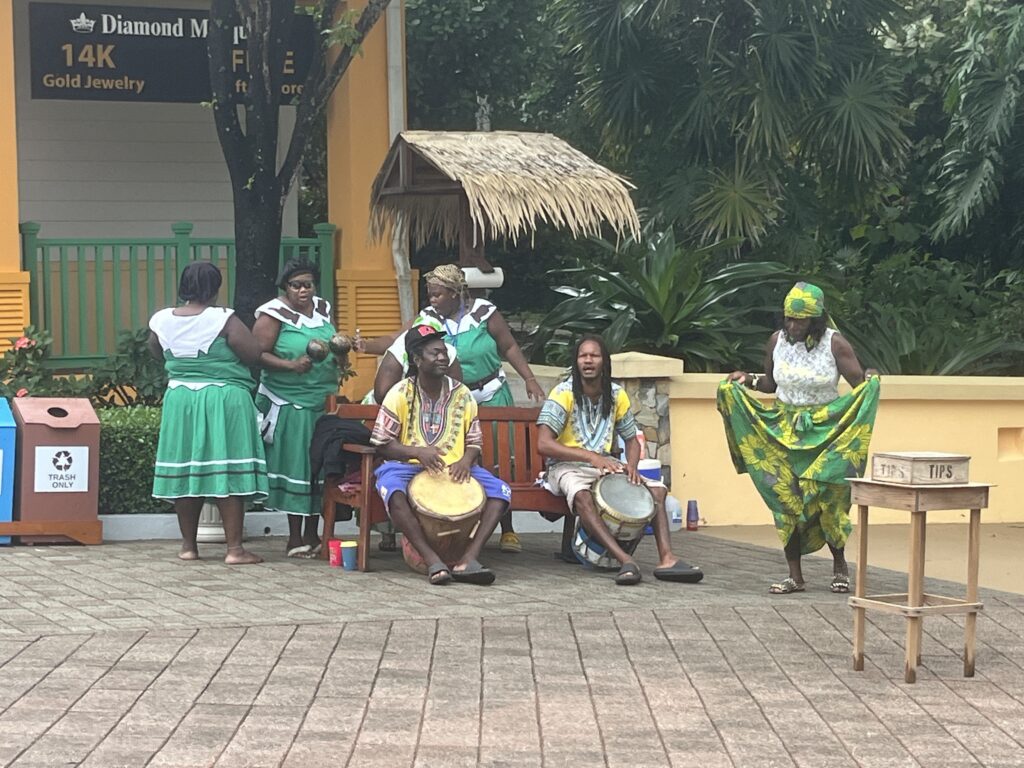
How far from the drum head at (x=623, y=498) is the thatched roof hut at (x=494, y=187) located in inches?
82.0

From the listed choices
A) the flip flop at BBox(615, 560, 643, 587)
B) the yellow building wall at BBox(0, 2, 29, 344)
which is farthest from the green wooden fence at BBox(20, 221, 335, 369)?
the flip flop at BBox(615, 560, 643, 587)

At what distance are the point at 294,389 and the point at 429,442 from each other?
1094 mm

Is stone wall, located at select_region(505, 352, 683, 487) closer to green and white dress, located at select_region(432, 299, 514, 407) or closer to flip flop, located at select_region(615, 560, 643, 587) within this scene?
green and white dress, located at select_region(432, 299, 514, 407)

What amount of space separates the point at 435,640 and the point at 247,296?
4.61m

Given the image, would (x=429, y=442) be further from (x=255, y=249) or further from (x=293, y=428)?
(x=255, y=249)

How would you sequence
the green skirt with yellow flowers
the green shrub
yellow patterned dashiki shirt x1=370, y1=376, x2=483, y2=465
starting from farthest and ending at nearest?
1. the green shrub
2. yellow patterned dashiki shirt x1=370, y1=376, x2=483, y2=465
3. the green skirt with yellow flowers

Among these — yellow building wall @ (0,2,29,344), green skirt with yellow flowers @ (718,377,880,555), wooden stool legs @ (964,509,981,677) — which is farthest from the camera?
yellow building wall @ (0,2,29,344)

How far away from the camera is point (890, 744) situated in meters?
5.66

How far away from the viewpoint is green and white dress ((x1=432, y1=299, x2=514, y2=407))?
32.0 feet

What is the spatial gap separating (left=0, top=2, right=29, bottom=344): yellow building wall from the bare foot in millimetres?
3666

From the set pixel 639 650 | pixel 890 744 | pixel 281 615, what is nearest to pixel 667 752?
pixel 890 744

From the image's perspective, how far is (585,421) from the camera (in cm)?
929

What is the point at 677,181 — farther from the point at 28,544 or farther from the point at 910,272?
the point at 28,544

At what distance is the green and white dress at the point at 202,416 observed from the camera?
9.21m
